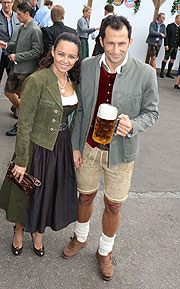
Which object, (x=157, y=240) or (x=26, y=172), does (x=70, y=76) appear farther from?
(x=157, y=240)

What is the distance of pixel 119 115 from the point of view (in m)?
2.09

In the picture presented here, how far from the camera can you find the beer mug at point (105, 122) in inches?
74.8

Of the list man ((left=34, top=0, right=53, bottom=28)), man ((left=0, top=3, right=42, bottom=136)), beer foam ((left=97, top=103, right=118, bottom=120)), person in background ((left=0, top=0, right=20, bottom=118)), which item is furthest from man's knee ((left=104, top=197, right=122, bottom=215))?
man ((left=34, top=0, right=53, bottom=28))

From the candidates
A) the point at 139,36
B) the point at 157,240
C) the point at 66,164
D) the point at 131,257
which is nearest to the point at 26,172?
the point at 66,164

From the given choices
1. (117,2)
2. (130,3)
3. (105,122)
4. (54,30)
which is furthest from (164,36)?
(105,122)

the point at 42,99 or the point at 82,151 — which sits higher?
the point at 42,99

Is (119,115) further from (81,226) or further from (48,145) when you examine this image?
(81,226)

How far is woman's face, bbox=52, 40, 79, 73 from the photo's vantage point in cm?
213

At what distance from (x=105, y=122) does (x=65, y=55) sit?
59cm

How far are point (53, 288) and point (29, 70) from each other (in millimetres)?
3356

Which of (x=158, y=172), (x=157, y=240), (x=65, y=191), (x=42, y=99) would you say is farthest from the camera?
(x=158, y=172)

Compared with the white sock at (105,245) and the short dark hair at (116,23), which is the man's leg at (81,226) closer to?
the white sock at (105,245)

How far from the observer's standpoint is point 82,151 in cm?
242

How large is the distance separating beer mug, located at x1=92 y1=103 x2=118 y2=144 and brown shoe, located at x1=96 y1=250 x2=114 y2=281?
119 centimetres
